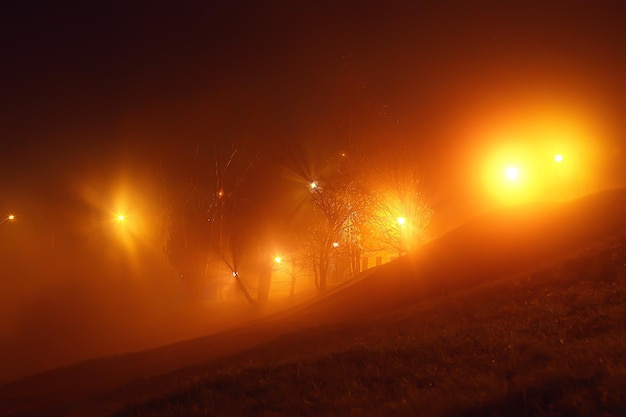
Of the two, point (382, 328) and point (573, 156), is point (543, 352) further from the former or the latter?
point (573, 156)

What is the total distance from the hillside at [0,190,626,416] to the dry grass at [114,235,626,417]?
28 millimetres

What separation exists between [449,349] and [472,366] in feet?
3.57

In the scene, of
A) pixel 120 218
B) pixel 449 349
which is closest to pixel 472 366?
pixel 449 349

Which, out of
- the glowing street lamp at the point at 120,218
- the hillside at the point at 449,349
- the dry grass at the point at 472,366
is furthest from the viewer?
the glowing street lamp at the point at 120,218

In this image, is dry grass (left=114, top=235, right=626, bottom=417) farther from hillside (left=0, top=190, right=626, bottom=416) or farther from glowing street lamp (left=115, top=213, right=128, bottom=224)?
glowing street lamp (left=115, top=213, right=128, bottom=224)

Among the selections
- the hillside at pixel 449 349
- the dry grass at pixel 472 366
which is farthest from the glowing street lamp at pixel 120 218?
the dry grass at pixel 472 366

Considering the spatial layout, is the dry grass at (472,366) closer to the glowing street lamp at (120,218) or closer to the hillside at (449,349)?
the hillside at (449,349)

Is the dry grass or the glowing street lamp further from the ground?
the glowing street lamp

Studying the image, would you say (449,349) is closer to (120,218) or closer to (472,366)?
(472,366)

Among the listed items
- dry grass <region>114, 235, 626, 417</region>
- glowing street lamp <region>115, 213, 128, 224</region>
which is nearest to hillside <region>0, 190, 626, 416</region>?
dry grass <region>114, 235, 626, 417</region>

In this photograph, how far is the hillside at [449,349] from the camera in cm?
642

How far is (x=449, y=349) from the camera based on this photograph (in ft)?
29.1

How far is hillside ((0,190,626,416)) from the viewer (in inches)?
253

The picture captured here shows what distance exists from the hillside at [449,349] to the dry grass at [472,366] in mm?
28
